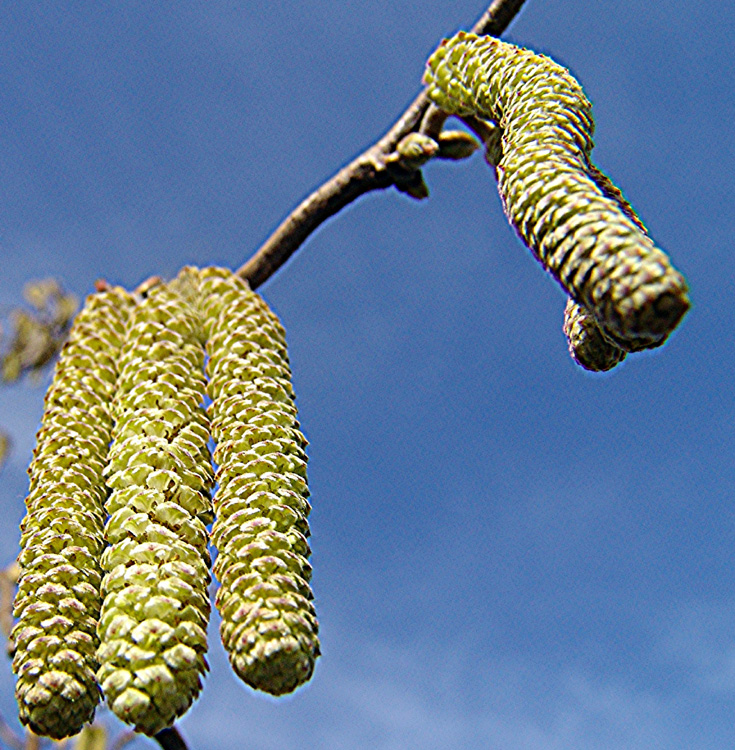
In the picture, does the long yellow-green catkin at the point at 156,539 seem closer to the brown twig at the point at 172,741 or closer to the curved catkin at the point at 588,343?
the brown twig at the point at 172,741

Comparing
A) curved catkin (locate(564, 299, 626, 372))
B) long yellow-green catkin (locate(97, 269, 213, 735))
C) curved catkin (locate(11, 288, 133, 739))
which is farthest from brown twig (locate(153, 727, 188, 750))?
curved catkin (locate(564, 299, 626, 372))

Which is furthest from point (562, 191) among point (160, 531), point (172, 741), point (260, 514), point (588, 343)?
point (172, 741)

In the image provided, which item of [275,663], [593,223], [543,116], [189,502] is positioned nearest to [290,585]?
[275,663]

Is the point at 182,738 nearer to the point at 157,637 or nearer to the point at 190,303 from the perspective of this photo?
the point at 157,637

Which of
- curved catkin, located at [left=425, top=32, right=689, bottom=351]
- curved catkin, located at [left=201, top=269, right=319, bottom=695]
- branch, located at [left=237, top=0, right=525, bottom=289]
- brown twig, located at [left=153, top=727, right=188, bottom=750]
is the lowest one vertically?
brown twig, located at [left=153, top=727, right=188, bottom=750]

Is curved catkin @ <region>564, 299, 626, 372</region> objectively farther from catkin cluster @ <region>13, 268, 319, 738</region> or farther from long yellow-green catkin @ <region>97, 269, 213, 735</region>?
long yellow-green catkin @ <region>97, 269, 213, 735</region>

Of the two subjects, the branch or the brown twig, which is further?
the branch

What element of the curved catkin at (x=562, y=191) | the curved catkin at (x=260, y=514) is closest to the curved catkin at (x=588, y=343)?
the curved catkin at (x=562, y=191)
